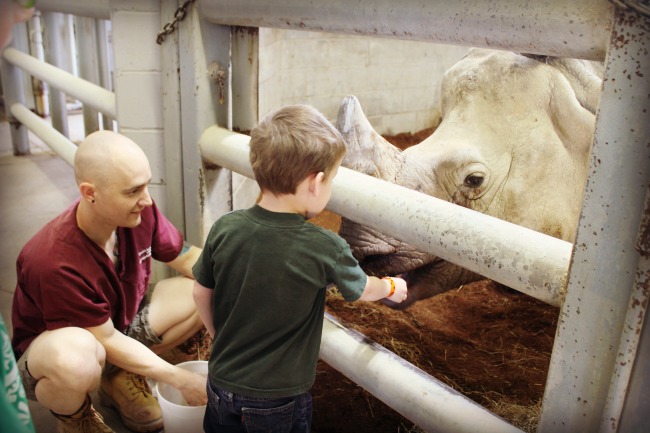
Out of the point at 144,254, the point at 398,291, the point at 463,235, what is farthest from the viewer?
the point at 144,254

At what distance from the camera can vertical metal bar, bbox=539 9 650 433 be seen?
1.26 metres

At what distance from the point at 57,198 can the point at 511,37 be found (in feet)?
13.7

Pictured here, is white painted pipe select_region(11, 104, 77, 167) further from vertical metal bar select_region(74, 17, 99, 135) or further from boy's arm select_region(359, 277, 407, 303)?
boy's arm select_region(359, 277, 407, 303)

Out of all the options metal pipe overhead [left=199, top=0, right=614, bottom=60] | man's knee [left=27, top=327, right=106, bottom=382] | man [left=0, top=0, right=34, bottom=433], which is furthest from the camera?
man's knee [left=27, top=327, right=106, bottom=382]

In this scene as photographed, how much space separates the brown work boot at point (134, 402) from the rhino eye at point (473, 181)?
1.70 meters

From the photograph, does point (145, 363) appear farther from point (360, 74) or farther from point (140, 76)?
point (360, 74)

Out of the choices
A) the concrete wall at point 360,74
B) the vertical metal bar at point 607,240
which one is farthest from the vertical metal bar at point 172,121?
the vertical metal bar at point 607,240

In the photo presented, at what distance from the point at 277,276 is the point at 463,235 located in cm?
45

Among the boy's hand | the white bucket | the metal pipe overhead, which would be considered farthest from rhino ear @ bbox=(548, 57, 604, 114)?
the white bucket

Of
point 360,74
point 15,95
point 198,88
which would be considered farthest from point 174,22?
point 360,74

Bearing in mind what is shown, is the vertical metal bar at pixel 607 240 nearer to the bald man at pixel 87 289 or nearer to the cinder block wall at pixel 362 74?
the bald man at pixel 87 289

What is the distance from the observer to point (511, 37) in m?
1.49

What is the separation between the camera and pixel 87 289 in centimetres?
209

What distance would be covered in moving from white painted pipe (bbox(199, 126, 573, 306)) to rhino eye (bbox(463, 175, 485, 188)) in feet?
4.26
